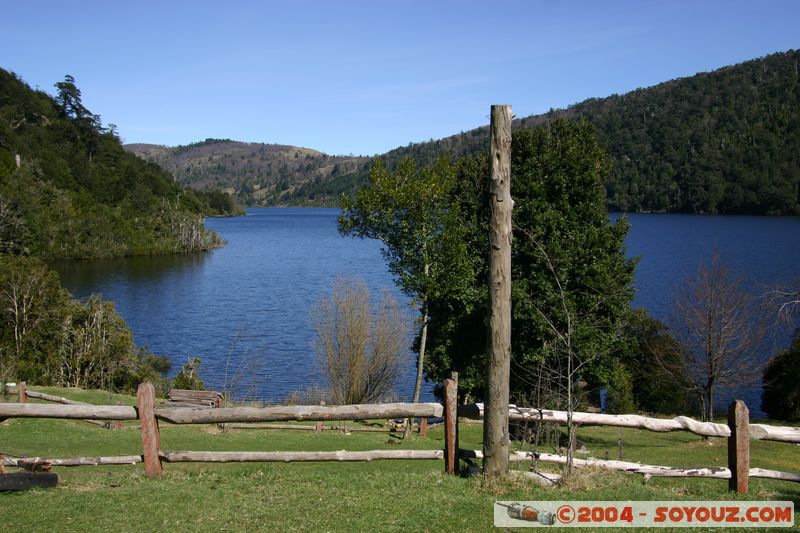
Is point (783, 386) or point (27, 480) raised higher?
point (27, 480)

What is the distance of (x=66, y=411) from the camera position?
910cm

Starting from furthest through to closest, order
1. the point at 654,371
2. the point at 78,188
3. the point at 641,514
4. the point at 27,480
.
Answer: the point at 78,188 < the point at 654,371 < the point at 27,480 < the point at 641,514

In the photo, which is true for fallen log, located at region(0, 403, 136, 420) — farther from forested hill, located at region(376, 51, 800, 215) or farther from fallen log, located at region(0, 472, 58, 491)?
forested hill, located at region(376, 51, 800, 215)

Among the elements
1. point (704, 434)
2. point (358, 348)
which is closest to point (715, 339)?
point (358, 348)

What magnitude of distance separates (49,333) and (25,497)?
27.4 m

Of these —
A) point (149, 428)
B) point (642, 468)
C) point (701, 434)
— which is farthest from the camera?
point (642, 468)

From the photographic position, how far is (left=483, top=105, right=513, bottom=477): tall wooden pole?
8.62 meters

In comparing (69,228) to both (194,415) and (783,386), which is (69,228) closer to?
(783,386)

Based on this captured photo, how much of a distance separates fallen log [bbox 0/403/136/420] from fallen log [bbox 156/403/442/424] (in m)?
0.49

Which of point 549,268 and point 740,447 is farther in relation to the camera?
point 549,268

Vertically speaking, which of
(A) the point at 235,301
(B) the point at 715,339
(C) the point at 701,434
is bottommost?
(A) the point at 235,301

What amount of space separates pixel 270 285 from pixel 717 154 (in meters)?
144

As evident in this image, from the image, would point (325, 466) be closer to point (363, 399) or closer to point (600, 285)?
point (600, 285)

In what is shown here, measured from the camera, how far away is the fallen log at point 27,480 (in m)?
7.87
